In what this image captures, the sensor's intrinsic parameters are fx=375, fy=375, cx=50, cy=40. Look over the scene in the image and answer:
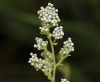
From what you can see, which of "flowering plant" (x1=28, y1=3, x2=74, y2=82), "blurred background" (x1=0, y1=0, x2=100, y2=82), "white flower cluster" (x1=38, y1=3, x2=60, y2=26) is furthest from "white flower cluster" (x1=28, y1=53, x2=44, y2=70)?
"blurred background" (x1=0, y1=0, x2=100, y2=82)

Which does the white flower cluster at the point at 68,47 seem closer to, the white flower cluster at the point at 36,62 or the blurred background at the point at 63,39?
the white flower cluster at the point at 36,62

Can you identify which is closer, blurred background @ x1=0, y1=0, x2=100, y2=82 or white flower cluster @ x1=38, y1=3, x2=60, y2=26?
white flower cluster @ x1=38, y1=3, x2=60, y2=26

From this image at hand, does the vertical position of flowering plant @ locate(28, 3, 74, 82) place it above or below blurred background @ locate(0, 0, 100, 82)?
below

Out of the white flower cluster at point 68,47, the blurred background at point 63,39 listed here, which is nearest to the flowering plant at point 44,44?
the white flower cluster at point 68,47

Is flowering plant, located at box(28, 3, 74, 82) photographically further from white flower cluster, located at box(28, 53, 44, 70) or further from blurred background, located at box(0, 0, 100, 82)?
blurred background, located at box(0, 0, 100, 82)

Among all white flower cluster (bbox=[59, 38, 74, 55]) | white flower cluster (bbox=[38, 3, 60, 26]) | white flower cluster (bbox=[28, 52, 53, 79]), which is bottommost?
white flower cluster (bbox=[28, 52, 53, 79])

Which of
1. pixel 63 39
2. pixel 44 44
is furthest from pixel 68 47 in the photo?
pixel 63 39
